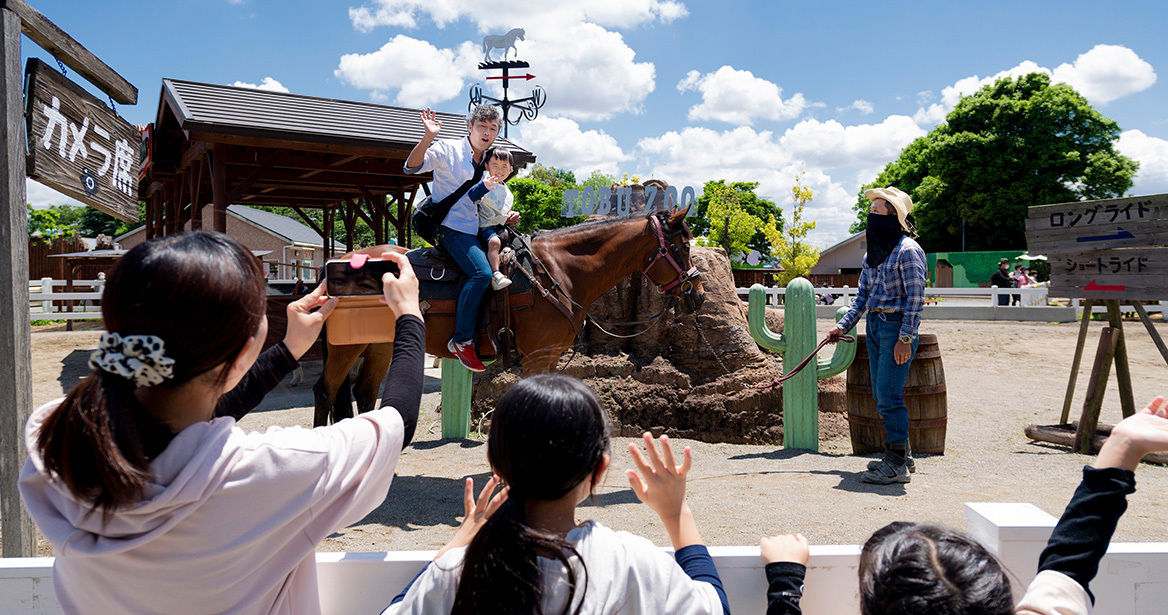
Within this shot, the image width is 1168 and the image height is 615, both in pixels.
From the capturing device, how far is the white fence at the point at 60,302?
1805 centimetres

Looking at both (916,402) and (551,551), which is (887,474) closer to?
(916,402)

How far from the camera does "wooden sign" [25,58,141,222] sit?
115 inches

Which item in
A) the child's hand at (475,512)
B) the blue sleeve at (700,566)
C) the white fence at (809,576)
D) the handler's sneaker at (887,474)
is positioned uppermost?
the child's hand at (475,512)

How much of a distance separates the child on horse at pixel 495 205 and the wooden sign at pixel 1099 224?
494 centimetres

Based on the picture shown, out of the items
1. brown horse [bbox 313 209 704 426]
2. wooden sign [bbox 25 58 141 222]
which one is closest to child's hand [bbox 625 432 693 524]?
wooden sign [bbox 25 58 141 222]

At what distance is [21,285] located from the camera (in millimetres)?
2977

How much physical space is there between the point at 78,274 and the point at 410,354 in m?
34.3

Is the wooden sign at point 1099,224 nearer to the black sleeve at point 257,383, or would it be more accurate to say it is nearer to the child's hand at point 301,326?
the child's hand at point 301,326

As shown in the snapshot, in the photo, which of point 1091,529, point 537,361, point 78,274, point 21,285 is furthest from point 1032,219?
point 78,274

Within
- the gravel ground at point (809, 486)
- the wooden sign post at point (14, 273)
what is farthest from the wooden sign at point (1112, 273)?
the wooden sign post at point (14, 273)

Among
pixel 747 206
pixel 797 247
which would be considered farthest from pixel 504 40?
pixel 747 206

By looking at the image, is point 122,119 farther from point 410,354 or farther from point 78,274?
point 78,274

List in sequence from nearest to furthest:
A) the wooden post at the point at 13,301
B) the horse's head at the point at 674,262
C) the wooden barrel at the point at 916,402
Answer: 1. the wooden post at the point at 13,301
2. the horse's head at the point at 674,262
3. the wooden barrel at the point at 916,402

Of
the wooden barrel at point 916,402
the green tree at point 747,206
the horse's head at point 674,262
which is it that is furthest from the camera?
the green tree at point 747,206
